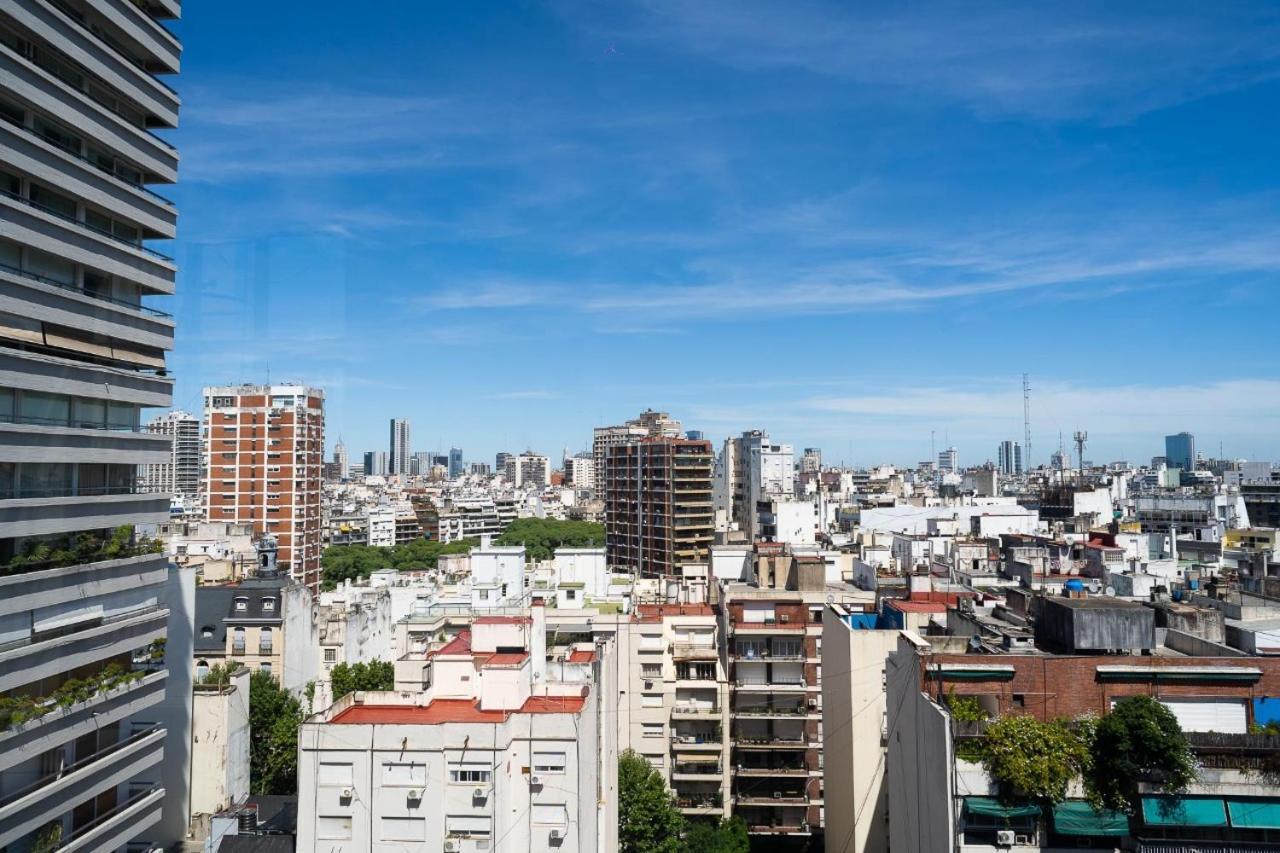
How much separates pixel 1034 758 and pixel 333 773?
8.04 meters

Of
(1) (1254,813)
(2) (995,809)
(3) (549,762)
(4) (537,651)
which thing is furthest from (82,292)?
(1) (1254,813)

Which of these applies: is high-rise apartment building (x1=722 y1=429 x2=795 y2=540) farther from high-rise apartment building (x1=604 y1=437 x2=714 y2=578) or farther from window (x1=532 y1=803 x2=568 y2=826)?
window (x1=532 y1=803 x2=568 y2=826)

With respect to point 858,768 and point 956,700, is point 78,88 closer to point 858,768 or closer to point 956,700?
point 956,700

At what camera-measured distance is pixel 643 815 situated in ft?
55.2

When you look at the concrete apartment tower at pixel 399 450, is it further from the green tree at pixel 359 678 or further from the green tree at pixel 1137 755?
the green tree at pixel 1137 755

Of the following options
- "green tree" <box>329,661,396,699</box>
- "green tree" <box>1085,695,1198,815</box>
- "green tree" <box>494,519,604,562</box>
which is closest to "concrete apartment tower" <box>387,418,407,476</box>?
"green tree" <box>494,519,604,562</box>

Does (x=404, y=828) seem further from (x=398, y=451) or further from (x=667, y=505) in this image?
(x=398, y=451)

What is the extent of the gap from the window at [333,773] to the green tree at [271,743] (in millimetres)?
7490

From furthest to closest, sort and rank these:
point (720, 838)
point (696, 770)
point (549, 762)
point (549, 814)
A: point (696, 770) → point (720, 838) → point (549, 762) → point (549, 814)

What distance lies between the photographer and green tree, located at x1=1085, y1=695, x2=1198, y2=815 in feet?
29.7

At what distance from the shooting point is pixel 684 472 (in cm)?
4906

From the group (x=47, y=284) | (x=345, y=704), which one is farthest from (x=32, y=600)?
(x=345, y=704)

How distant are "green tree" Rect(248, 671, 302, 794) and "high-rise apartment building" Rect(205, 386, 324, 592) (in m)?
28.6

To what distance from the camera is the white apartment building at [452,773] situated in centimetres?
1102
